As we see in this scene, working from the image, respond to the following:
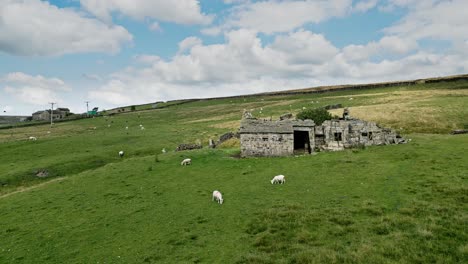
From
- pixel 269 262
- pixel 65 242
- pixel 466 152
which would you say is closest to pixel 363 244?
pixel 269 262

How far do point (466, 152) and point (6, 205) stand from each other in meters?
43.9

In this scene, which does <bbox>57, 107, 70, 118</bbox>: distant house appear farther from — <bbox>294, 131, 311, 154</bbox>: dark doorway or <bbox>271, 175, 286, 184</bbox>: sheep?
<bbox>271, 175, 286, 184</bbox>: sheep

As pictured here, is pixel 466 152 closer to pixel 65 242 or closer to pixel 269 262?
pixel 269 262

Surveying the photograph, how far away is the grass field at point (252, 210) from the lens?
A: 17.0m

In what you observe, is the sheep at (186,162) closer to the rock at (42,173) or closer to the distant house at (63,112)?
the rock at (42,173)

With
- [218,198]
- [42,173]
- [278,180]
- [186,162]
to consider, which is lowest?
[42,173]

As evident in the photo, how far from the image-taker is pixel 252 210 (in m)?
23.5

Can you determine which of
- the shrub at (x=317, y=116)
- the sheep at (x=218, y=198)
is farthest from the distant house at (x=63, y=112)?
the sheep at (x=218, y=198)

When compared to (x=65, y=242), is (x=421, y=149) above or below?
above

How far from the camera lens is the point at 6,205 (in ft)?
105

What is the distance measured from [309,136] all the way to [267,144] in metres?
5.74

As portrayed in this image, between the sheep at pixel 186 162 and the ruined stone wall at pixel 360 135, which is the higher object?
the ruined stone wall at pixel 360 135

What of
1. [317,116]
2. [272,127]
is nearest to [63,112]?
[317,116]

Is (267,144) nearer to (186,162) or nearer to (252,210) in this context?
(186,162)
